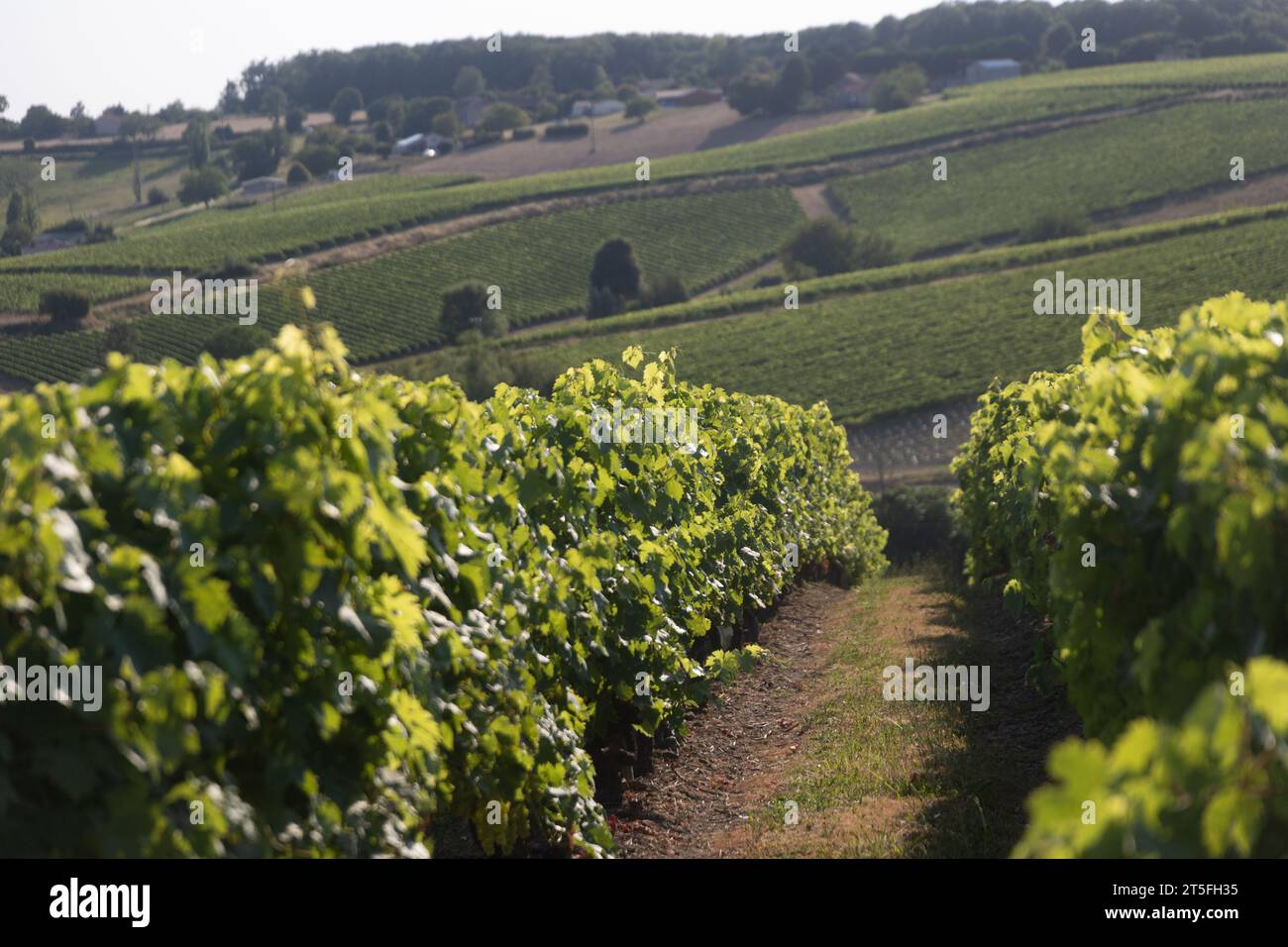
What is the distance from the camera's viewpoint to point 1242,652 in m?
3.97

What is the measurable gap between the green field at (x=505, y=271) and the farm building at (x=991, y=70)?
5794 centimetres

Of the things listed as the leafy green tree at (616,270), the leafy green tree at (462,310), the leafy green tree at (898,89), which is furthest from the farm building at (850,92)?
the leafy green tree at (462,310)

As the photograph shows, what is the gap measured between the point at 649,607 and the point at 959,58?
146 m

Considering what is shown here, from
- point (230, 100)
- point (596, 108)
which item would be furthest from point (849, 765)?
point (230, 100)

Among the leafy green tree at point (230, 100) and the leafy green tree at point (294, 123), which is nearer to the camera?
the leafy green tree at point (294, 123)

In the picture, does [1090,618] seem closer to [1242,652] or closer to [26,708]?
[1242,652]

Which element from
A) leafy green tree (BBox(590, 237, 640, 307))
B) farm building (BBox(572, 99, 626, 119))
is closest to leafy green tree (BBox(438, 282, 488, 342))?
leafy green tree (BBox(590, 237, 640, 307))

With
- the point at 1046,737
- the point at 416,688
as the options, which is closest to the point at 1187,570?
the point at 416,688

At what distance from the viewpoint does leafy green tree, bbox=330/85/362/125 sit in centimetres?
16038

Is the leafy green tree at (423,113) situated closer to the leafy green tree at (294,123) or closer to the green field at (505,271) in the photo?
the leafy green tree at (294,123)

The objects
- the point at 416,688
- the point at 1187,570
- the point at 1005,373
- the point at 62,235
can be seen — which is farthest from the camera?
the point at 62,235

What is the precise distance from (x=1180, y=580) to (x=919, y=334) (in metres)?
Answer: 50.4

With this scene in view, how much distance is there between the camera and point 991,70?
13875cm

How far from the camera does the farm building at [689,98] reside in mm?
140375
